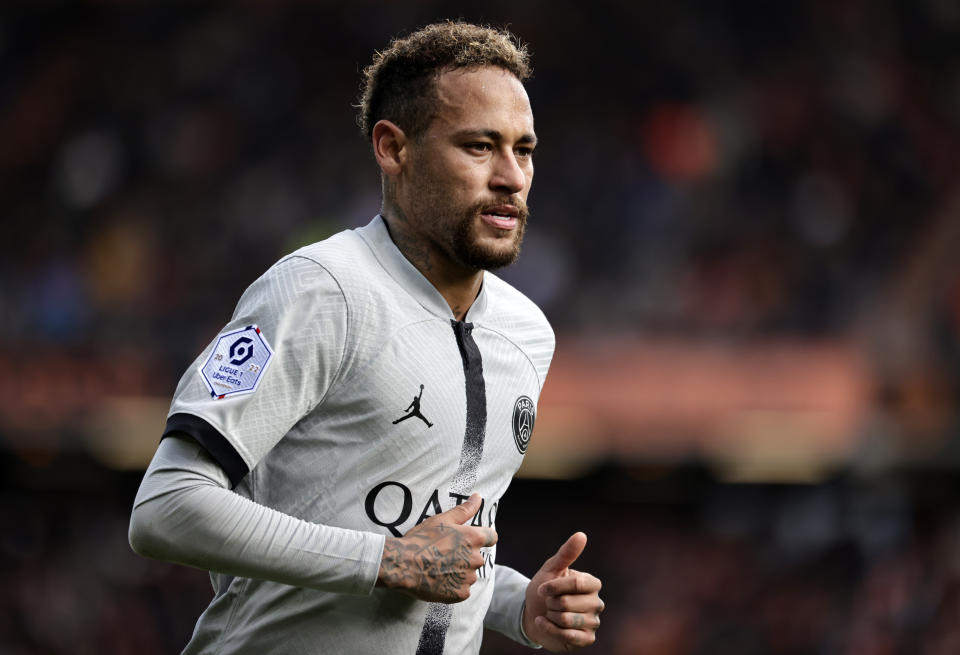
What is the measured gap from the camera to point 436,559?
2389 mm

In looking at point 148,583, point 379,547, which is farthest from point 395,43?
point 148,583

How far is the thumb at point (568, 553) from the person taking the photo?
2.73m

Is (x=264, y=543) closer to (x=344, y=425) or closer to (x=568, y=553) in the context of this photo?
(x=344, y=425)

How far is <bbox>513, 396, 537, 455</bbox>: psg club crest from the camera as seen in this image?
283cm

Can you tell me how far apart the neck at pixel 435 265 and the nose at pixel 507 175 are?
0.20m

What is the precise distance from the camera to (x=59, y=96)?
46.6 ft

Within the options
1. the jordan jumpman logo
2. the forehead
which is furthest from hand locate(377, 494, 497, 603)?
the forehead

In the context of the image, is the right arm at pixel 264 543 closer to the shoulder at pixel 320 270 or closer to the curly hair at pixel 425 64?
the shoulder at pixel 320 270

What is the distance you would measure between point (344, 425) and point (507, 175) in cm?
64

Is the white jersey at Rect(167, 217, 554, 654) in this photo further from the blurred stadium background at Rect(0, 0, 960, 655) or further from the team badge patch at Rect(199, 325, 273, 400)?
the blurred stadium background at Rect(0, 0, 960, 655)

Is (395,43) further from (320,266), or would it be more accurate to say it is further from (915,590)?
(915,590)

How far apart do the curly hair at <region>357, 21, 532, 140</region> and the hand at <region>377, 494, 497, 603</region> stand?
0.87 meters

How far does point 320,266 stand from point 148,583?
1017 centimetres

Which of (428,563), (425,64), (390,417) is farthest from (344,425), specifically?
(425,64)
